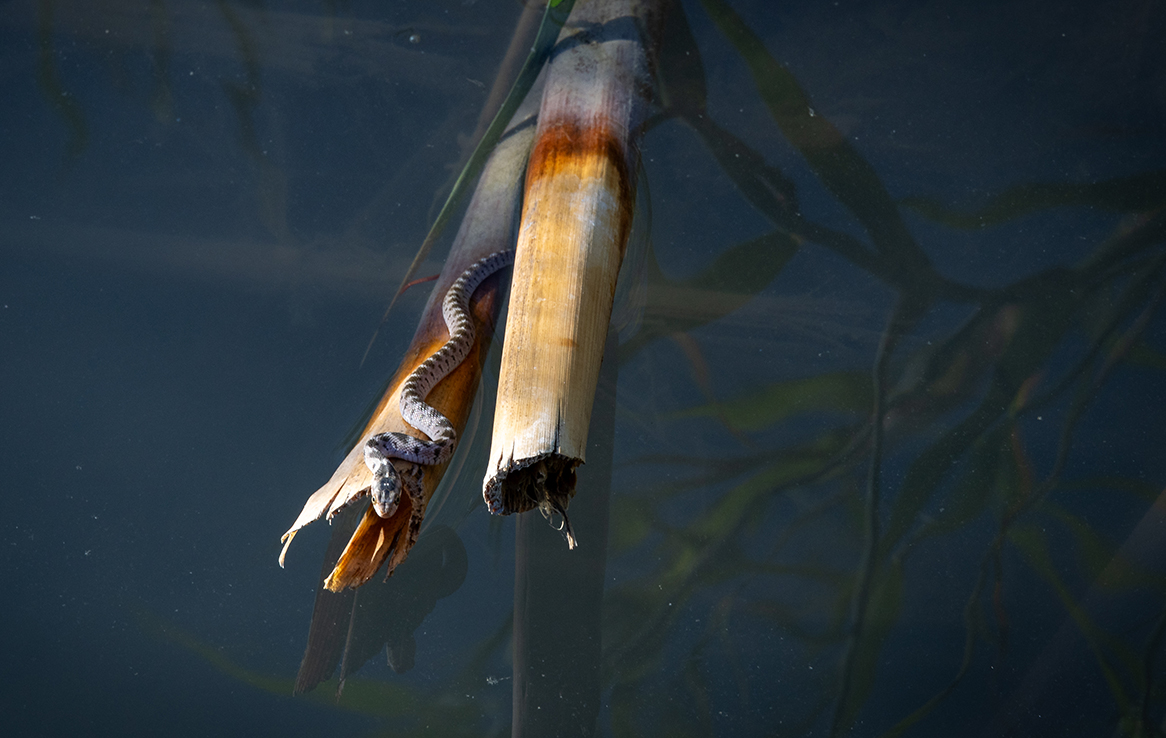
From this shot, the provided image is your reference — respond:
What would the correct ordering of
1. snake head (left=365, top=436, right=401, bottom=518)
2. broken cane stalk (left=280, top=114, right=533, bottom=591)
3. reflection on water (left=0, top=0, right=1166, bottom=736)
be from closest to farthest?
snake head (left=365, top=436, right=401, bottom=518), broken cane stalk (left=280, top=114, right=533, bottom=591), reflection on water (left=0, top=0, right=1166, bottom=736)

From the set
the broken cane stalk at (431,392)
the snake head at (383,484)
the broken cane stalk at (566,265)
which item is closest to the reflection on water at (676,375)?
the broken cane stalk at (431,392)

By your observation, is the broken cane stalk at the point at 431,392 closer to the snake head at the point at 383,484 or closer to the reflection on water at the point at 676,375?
the snake head at the point at 383,484

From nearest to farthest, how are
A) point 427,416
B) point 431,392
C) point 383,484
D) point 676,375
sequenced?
point 383,484 → point 427,416 → point 431,392 → point 676,375

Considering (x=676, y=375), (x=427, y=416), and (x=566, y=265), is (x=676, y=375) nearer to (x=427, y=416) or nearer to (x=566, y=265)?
(x=566, y=265)

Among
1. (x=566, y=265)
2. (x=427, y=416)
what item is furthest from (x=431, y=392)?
(x=566, y=265)

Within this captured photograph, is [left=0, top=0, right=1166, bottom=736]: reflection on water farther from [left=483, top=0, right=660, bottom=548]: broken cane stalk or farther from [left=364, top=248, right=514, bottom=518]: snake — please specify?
[left=483, top=0, right=660, bottom=548]: broken cane stalk

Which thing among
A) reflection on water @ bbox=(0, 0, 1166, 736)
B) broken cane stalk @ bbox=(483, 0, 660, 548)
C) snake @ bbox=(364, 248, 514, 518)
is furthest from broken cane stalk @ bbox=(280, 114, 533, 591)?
reflection on water @ bbox=(0, 0, 1166, 736)
